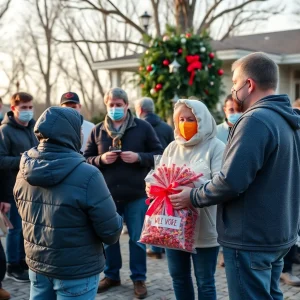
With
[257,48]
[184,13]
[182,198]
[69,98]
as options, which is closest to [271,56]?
[257,48]

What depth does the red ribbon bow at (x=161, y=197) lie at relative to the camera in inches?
135

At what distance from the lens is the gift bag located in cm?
345

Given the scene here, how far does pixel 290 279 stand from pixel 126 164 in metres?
2.28

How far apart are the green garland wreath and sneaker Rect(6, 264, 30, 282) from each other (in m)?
5.50

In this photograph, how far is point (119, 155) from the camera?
4.85 m

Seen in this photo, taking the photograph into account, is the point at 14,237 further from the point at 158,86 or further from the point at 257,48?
the point at 257,48

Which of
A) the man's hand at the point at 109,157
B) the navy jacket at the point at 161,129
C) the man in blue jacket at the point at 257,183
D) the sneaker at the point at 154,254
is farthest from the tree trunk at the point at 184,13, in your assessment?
the man in blue jacket at the point at 257,183

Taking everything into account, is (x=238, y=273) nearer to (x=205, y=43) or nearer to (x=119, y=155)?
(x=119, y=155)

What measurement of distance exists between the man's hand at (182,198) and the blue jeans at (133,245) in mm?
1691

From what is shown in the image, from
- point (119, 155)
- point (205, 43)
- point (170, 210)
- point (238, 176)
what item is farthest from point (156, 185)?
point (205, 43)

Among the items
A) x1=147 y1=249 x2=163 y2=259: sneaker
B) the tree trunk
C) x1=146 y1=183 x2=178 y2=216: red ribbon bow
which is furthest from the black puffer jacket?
the tree trunk

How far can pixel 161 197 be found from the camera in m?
3.51

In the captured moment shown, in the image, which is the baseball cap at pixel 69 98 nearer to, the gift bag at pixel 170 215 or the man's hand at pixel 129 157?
the man's hand at pixel 129 157

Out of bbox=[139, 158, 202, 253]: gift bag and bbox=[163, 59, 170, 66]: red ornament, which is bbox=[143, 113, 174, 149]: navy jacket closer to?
bbox=[163, 59, 170, 66]: red ornament
